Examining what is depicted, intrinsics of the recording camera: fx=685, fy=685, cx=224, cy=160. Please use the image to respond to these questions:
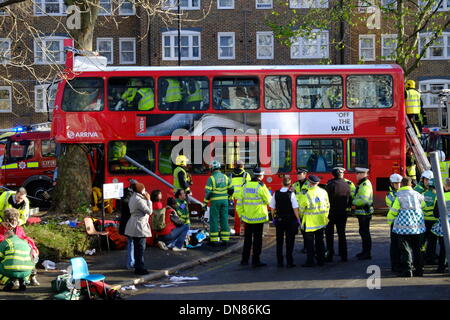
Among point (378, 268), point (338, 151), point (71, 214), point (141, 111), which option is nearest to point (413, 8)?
point (338, 151)

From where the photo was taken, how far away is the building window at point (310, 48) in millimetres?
39812

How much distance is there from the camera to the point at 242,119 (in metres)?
19.9

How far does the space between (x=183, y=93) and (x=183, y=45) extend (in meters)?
21.1

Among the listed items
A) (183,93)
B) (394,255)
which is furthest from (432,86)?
(394,255)

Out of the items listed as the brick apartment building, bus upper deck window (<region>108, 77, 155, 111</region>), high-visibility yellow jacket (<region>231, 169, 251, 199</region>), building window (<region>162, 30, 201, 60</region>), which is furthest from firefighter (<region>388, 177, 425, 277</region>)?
building window (<region>162, 30, 201, 60</region>)

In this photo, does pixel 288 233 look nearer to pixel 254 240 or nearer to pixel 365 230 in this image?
pixel 254 240

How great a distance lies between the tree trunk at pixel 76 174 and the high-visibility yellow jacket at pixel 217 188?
4604 mm

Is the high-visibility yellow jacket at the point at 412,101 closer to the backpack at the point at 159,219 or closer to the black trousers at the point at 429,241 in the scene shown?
the black trousers at the point at 429,241

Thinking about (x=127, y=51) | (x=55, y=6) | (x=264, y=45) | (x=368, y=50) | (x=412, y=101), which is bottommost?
(x=412, y=101)

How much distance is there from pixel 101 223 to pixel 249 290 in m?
4.89

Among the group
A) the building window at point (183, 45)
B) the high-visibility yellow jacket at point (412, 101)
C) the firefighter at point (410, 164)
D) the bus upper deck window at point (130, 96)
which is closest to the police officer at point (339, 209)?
the firefighter at point (410, 164)

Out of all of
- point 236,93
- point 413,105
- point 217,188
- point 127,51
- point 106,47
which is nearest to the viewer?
point 217,188

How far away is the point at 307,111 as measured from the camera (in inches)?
788

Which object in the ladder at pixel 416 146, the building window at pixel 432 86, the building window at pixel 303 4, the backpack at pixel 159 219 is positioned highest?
the building window at pixel 303 4
